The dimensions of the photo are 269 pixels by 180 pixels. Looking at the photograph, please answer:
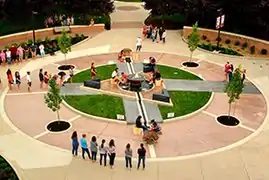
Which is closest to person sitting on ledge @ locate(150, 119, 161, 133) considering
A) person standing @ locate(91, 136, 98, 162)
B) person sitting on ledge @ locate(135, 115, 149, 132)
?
person sitting on ledge @ locate(135, 115, 149, 132)

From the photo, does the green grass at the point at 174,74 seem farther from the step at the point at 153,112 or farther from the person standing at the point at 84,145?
the person standing at the point at 84,145

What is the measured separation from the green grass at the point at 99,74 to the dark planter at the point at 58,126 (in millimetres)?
6143

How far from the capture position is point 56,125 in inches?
947

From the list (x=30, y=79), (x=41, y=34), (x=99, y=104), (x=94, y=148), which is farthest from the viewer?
(x=41, y=34)

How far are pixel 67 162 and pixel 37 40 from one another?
19484 millimetres

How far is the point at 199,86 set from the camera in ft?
97.2

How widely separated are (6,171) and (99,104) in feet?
27.4

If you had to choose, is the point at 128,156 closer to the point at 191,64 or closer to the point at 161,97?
the point at 161,97

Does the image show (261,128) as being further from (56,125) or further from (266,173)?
(56,125)

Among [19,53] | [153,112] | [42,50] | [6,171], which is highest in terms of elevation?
[42,50]

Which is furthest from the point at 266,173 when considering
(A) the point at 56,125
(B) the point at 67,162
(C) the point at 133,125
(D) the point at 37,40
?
(D) the point at 37,40

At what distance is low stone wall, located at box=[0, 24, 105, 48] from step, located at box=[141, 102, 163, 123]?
658 inches

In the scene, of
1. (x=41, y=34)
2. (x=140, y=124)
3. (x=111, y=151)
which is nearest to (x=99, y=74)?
(x=140, y=124)

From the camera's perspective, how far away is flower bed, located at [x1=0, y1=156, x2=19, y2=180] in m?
18.9
